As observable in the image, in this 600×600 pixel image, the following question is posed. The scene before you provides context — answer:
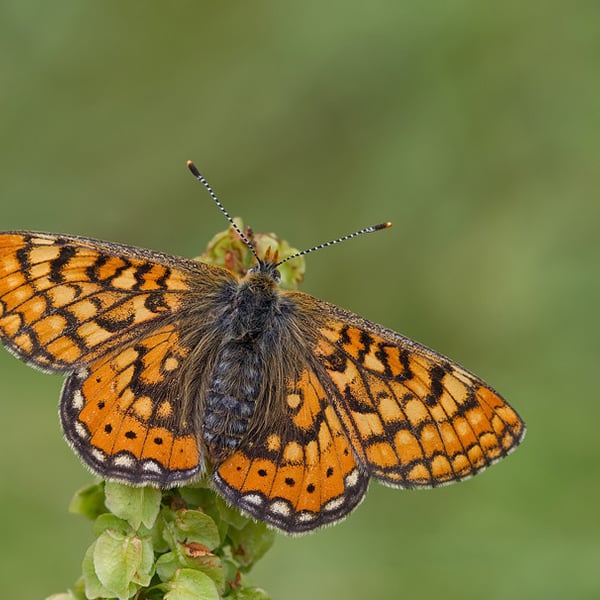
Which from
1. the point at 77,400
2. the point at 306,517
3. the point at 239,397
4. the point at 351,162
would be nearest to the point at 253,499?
the point at 306,517

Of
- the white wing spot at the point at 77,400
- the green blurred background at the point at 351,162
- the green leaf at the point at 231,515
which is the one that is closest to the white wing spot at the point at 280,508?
the green leaf at the point at 231,515

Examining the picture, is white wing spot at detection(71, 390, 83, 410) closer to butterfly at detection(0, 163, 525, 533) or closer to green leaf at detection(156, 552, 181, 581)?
butterfly at detection(0, 163, 525, 533)

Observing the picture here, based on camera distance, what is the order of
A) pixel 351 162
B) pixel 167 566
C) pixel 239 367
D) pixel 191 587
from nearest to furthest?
pixel 191 587
pixel 167 566
pixel 239 367
pixel 351 162

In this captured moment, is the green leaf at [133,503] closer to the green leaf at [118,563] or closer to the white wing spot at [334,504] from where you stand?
the green leaf at [118,563]

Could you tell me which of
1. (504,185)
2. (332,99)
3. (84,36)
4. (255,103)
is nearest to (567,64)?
(504,185)

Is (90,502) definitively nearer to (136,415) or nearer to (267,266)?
(136,415)

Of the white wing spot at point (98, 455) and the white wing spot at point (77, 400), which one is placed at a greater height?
the white wing spot at point (77, 400)

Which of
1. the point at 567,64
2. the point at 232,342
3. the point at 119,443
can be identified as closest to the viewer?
the point at 119,443

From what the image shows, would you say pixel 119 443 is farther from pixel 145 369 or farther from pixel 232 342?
pixel 232 342
